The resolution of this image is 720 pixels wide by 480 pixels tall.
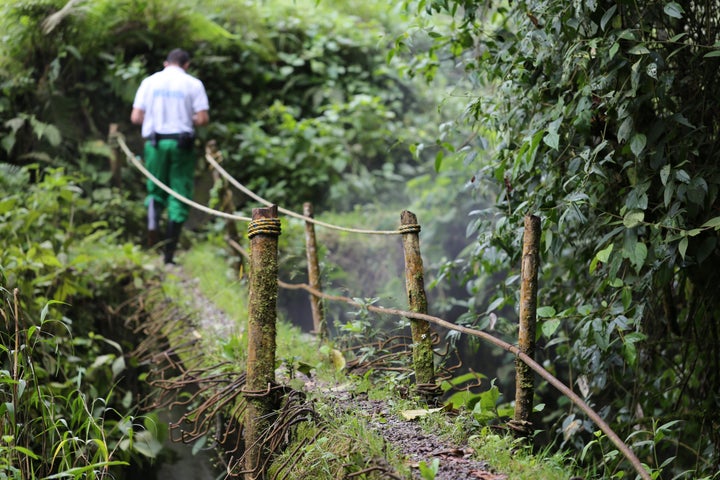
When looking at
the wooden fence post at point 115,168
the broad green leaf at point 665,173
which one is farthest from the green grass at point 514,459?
the wooden fence post at point 115,168

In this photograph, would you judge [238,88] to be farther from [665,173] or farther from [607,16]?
[665,173]

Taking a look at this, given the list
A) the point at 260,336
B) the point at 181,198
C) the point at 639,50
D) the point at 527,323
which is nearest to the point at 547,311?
the point at 527,323

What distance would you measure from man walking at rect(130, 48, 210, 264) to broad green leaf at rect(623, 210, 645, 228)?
4177 mm

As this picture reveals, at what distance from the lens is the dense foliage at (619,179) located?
308cm

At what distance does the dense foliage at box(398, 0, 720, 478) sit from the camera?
3.08m

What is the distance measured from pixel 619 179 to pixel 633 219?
25.3 inches

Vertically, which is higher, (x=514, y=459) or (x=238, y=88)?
(x=238, y=88)

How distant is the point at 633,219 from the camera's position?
300 centimetres

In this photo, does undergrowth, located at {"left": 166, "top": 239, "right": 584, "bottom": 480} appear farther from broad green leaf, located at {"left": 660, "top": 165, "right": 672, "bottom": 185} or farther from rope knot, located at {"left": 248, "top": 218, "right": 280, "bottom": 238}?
broad green leaf, located at {"left": 660, "top": 165, "right": 672, "bottom": 185}

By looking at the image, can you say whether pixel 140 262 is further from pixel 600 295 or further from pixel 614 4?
pixel 614 4

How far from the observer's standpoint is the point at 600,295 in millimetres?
3748

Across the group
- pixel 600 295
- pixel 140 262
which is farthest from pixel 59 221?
pixel 600 295

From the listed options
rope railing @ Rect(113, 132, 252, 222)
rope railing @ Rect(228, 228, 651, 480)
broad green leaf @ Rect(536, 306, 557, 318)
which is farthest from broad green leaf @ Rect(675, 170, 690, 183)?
rope railing @ Rect(113, 132, 252, 222)

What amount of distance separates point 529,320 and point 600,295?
3.31 ft
